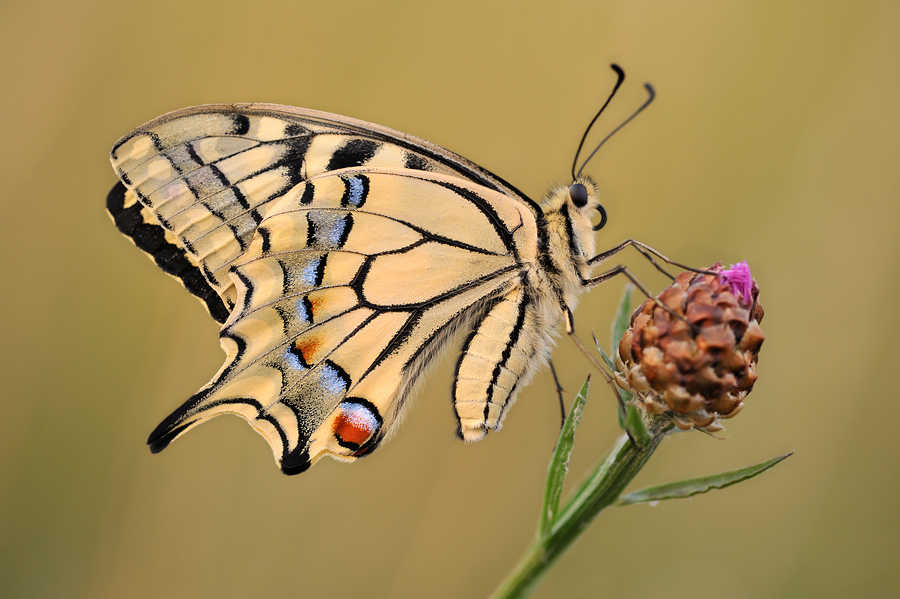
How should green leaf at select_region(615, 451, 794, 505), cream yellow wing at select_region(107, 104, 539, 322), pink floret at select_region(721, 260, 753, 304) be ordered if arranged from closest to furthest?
green leaf at select_region(615, 451, 794, 505)
pink floret at select_region(721, 260, 753, 304)
cream yellow wing at select_region(107, 104, 539, 322)

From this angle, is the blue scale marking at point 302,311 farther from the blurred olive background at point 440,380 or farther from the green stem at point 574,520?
the blurred olive background at point 440,380

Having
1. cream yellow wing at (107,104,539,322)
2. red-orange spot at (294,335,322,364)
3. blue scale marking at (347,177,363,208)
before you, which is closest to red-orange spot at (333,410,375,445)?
red-orange spot at (294,335,322,364)

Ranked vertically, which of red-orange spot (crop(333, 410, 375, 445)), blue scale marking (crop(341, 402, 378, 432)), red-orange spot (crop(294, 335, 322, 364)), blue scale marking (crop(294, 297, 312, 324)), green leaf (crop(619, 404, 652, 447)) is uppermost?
green leaf (crop(619, 404, 652, 447))

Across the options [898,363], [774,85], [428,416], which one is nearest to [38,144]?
[428,416]

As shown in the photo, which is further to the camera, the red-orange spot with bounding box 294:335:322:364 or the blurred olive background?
the blurred olive background

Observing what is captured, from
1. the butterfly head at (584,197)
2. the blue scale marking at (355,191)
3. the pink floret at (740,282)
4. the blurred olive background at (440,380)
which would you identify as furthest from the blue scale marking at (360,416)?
the blurred olive background at (440,380)

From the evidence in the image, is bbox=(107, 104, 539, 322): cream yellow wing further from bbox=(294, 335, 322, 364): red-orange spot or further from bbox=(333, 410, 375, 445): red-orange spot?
bbox=(333, 410, 375, 445): red-orange spot
